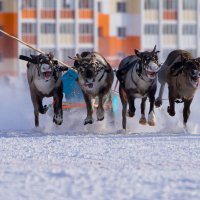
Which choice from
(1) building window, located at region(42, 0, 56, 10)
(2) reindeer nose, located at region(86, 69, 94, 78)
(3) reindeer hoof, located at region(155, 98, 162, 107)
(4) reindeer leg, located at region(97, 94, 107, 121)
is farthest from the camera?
(1) building window, located at region(42, 0, 56, 10)

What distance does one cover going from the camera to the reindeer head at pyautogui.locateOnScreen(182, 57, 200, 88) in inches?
547

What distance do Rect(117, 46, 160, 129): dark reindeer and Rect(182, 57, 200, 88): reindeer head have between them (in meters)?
0.54

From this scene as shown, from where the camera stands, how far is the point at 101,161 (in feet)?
33.2

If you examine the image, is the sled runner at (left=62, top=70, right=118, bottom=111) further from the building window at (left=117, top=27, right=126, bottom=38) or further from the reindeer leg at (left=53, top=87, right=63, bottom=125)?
the building window at (left=117, top=27, right=126, bottom=38)

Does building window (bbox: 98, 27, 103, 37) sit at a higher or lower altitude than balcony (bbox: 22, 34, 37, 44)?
higher

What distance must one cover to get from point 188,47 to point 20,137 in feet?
144

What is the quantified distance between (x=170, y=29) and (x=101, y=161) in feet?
154

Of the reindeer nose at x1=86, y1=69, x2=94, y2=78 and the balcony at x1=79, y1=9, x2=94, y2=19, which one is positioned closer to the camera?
the reindeer nose at x1=86, y1=69, x2=94, y2=78

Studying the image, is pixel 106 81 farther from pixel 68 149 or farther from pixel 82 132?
pixel 68 149

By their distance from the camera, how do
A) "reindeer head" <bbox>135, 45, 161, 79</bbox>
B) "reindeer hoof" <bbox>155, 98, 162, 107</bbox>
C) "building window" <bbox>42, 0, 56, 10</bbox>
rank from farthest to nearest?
"building window" <bbox>42, 0, 56, 10</bbox>
"reindeer hoof" <bbox>155, 98, 162, 107</bbox>
"reindeer head" <bbox>135, 45, 161, 79</bbox>

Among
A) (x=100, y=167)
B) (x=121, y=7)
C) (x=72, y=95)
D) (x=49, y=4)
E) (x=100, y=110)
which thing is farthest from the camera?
(x=121, y=7)

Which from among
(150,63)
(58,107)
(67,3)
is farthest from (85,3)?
(150,63)

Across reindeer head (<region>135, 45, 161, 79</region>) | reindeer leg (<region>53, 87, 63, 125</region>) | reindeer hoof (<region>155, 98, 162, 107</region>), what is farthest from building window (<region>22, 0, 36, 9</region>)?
reindeer head (<region>135, 45, 161, 79</region>)

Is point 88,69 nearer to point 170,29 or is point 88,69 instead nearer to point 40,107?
point 40,107
